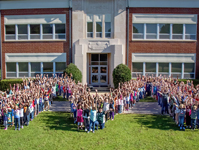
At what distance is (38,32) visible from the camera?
920 inches

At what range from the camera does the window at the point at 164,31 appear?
2277 centimetres

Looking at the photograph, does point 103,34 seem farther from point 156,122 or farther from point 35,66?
point 156,122

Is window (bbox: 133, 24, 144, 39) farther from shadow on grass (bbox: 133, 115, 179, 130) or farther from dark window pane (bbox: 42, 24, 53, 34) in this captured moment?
shadow on grass (bbox: 133, 115, 179, 130)

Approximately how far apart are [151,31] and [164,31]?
141cm

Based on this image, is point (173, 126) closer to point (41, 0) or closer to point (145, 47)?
point (145, 47)

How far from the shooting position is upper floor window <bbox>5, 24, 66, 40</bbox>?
23.2 meters

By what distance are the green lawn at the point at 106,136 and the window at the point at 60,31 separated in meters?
12.9

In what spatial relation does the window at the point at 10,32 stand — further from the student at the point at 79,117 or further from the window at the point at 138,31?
the student at the point at 79,117

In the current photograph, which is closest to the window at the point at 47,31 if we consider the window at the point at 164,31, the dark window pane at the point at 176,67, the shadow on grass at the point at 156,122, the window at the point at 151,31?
the window at the point at 151,31

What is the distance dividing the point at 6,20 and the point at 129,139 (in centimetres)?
2018

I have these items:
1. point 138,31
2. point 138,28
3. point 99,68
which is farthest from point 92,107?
point 138,28

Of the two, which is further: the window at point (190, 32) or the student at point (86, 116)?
the window at point (190, 32)

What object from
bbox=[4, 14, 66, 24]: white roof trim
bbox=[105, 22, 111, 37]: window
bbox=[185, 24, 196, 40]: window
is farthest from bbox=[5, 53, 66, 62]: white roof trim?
bbox=[185, 24, 196, 40]: window

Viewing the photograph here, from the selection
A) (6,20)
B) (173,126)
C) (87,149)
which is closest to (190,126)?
(173,126)
